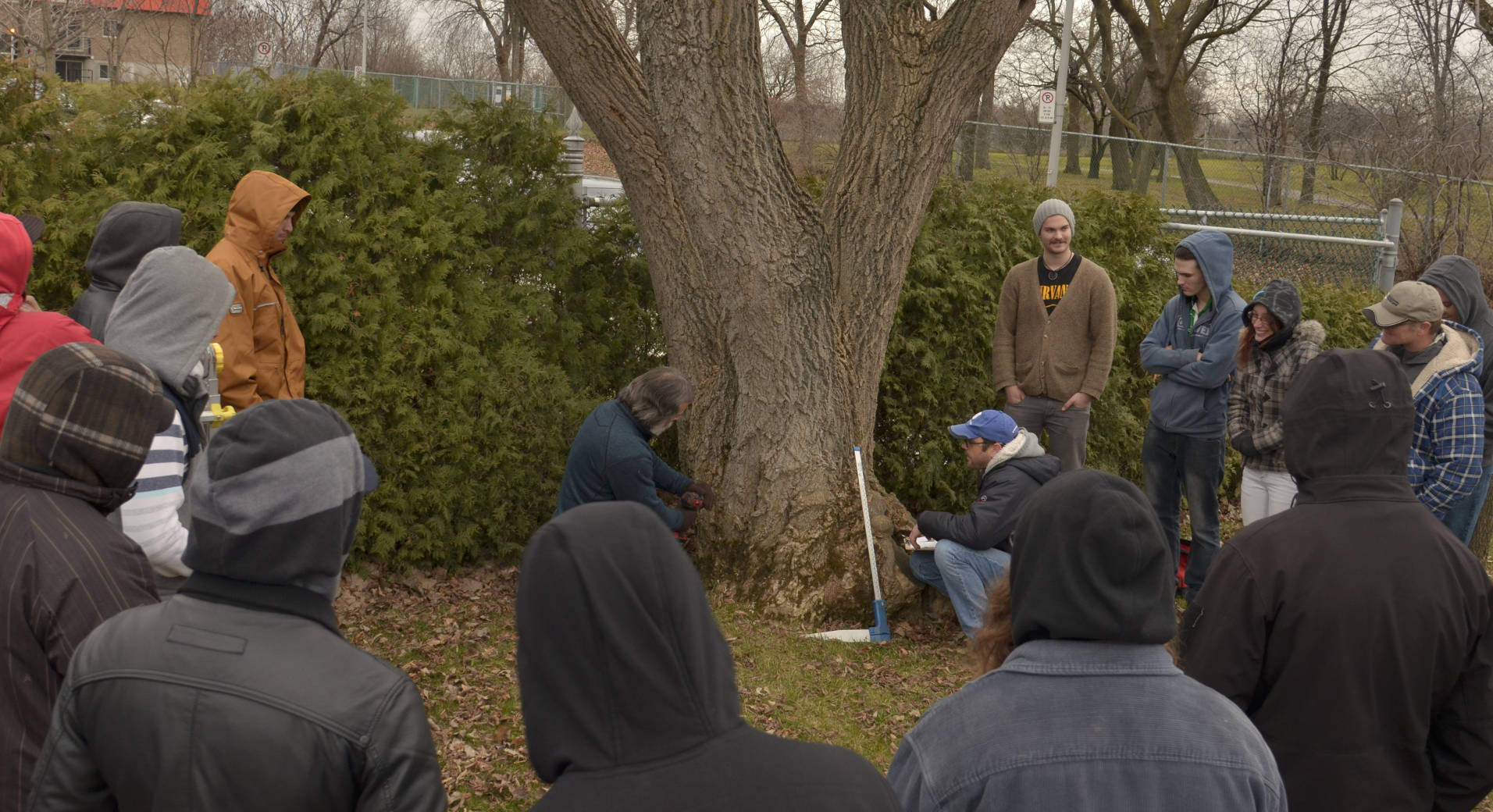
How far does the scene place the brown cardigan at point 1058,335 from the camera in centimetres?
692

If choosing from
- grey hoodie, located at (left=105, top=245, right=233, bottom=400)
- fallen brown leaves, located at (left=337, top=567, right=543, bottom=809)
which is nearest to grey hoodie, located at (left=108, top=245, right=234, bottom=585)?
grey hoodie, located at (left=105, top=245, right=233, bottom=400)

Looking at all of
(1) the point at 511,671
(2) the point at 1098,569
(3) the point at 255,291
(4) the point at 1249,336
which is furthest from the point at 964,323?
(2) the point at 1098,569

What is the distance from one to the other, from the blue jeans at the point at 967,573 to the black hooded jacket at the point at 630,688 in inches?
174

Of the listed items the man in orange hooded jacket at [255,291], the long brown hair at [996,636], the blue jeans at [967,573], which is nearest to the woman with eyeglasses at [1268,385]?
the blue jeans at [967,573]

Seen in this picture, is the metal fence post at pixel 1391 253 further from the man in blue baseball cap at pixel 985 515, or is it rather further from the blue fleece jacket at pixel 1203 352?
the man in blue baseball cap at pixel 985 515

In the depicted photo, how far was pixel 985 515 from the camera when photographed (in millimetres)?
5730

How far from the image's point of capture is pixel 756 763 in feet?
5.30

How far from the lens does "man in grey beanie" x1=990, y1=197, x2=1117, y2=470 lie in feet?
22.7

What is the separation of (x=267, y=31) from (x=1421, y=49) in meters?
35.1

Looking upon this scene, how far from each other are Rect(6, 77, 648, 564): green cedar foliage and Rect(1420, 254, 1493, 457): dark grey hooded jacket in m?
4.51

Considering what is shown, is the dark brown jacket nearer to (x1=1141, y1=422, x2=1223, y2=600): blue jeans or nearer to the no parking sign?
(x1=1141, y1=422, x2=1223, y2=600): blue jeans

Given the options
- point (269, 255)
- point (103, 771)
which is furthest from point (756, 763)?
point (269, 255)

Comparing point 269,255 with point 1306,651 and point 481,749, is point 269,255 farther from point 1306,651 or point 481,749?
point 1306,651

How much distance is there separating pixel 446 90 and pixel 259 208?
26413 millimetres
